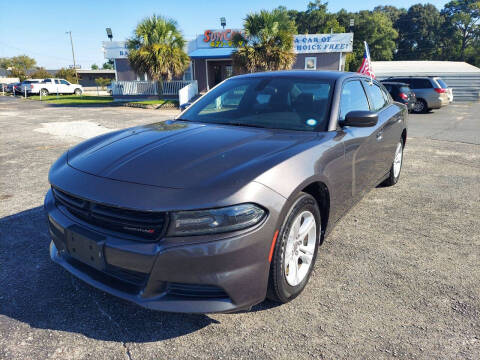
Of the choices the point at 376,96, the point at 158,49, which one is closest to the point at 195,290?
the point at 376,96

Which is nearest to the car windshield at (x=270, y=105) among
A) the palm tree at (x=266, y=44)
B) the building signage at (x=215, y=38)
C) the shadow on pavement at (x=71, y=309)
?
the shadow on pavement at (x=71, y=309)

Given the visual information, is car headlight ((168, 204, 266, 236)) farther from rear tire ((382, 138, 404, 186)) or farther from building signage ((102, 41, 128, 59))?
building signage ((102, 41, 128, 59))

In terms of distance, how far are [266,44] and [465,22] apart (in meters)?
72.2

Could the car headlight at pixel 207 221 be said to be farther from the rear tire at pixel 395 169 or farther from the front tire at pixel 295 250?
the rear tire at pixel 395 169

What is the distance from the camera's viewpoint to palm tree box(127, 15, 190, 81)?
1912 cm

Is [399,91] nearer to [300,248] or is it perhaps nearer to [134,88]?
[300,248]

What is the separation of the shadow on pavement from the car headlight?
730 millimetres

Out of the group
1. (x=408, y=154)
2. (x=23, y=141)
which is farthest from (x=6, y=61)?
(x=408, y=154)

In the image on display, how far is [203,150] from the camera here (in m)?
2.39

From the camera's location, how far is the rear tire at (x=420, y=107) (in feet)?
54.4

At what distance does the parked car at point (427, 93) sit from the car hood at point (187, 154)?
16.3 metres

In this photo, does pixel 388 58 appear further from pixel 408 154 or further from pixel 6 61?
pixel 6 61

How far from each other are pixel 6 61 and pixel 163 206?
95.8m

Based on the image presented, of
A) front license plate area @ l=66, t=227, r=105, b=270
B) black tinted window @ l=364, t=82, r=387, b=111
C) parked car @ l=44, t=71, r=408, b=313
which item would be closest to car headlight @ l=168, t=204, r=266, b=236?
parked car @ l=44, t=71, r=408, b=313
